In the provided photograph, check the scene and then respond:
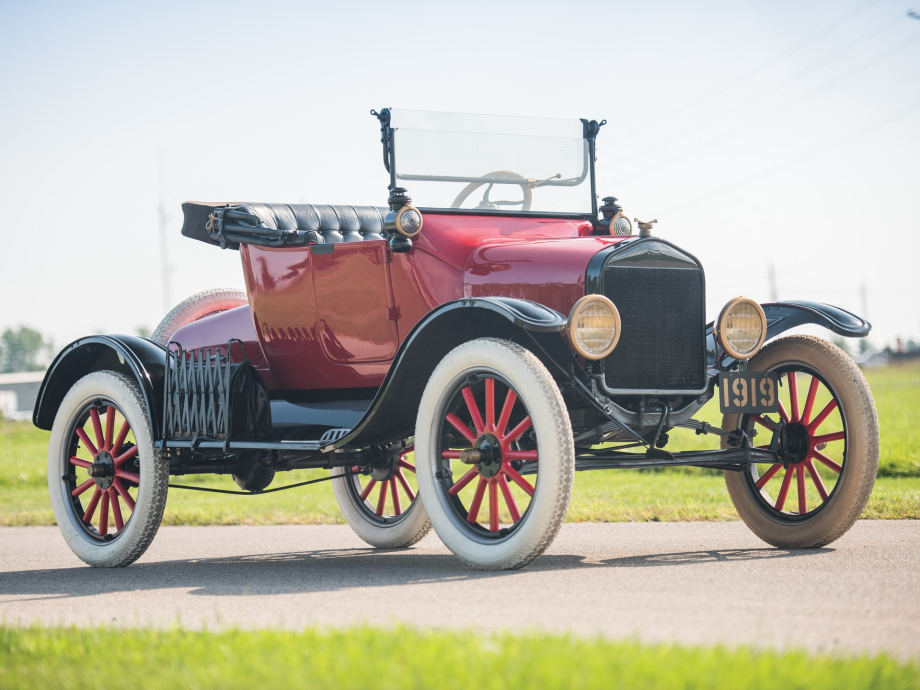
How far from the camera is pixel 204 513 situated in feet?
33.8

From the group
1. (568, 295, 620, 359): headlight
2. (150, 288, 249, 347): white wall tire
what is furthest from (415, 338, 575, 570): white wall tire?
(150, 288, 249, 347): white wall tire

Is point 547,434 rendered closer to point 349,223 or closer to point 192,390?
point 192,390

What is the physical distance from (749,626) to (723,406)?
2.16m

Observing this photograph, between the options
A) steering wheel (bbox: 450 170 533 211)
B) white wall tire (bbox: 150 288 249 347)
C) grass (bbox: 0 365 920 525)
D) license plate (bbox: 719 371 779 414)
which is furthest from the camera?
grass (bbox: 0 365 920 525)

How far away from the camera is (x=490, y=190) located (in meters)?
6.84

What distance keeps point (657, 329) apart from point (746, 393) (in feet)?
1.79

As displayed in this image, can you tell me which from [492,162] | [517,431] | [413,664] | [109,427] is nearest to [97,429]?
[109,427]

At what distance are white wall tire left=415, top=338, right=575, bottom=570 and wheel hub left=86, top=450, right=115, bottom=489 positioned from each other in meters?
2.48

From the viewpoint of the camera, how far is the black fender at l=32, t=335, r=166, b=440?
6.97 m

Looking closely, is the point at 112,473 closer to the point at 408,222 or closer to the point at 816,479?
the point at 408,222

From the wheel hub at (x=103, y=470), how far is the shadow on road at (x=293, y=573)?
561mm

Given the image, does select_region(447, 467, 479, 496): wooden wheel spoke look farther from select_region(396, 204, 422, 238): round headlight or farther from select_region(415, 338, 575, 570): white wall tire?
select_region(396, 204, 422, 238): round headlight

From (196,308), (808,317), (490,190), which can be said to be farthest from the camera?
(196,308)

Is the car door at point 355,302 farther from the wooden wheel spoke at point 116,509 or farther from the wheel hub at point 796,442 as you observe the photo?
the wheel hub at point 796,442
